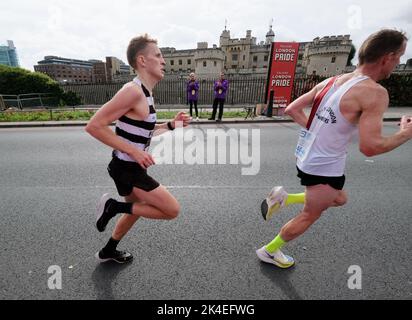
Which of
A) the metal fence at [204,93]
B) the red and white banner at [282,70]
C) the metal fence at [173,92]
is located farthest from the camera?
the metal fence at [173,92]

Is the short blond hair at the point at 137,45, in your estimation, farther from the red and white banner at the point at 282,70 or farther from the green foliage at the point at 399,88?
the green foliage at the point at 399,88

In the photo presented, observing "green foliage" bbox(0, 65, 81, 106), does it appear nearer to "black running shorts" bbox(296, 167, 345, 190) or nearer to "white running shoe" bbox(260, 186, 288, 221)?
"white running shoe" bbox(260, 186, 288, 221)

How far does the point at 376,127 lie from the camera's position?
5.08ft

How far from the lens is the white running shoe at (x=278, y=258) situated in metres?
2.23

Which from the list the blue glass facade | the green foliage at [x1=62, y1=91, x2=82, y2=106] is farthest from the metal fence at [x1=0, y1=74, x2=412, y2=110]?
the blue glass facade

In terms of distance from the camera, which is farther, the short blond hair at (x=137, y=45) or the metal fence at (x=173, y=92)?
the metal fence at (x=173, y=92)

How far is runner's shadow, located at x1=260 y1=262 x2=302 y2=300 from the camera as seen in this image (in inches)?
76.8

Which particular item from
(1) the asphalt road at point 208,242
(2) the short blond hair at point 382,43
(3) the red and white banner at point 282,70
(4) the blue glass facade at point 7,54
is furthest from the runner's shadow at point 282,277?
(4) the blue glass facade at point 7,54

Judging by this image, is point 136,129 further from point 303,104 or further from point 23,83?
point 23,83

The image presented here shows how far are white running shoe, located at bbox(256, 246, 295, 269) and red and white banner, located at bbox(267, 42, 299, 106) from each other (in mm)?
11017

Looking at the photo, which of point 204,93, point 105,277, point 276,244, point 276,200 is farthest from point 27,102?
point 276,244

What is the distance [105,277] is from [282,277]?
5.28ft

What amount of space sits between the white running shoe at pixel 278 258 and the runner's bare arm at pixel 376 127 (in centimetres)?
125
